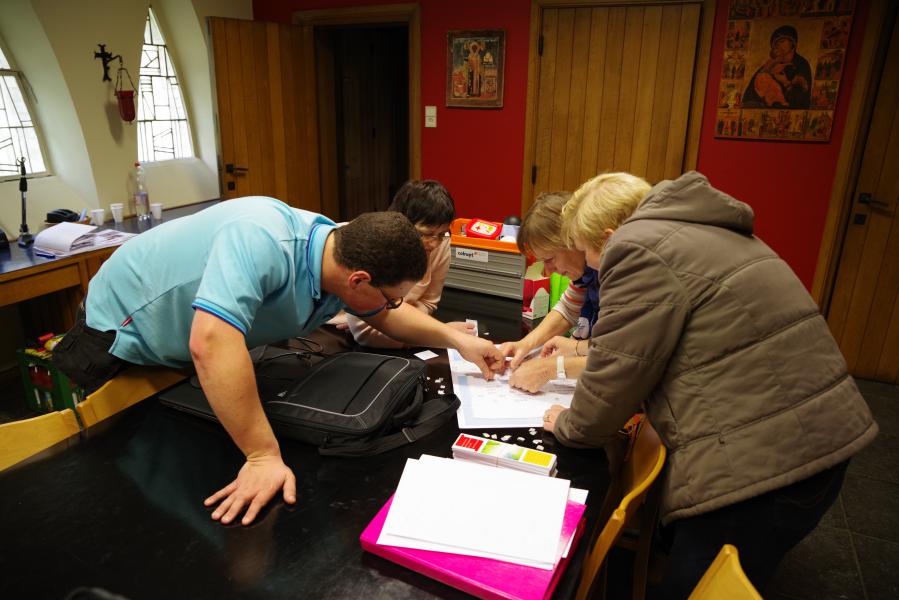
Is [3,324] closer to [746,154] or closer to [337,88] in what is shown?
[337,88]

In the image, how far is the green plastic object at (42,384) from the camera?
9.20 feet

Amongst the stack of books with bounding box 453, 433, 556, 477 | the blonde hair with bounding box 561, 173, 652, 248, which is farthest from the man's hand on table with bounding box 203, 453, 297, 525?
the blonde hair with bounding box 561, 173, 652, 248

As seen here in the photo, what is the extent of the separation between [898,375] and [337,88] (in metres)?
4.44

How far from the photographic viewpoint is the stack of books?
1212 millimetres

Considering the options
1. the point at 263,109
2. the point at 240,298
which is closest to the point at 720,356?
the point at 240,298

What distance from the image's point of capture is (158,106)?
4367 millimetres

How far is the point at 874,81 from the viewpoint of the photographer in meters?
3.13

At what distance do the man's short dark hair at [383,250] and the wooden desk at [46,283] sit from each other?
2.25 metres

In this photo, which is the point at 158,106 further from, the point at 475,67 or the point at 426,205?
the point at 426,205

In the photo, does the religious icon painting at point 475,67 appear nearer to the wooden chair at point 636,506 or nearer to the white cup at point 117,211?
the white cup at point 117,211

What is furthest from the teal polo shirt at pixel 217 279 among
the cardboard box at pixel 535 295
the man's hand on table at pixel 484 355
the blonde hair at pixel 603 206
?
the cardboard box at pixel 535 295

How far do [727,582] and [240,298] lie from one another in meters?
1.00

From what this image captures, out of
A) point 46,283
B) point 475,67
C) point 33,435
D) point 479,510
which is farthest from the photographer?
point 475,67

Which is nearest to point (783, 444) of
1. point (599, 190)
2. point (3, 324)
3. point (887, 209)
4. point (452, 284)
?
point (599, 190)
